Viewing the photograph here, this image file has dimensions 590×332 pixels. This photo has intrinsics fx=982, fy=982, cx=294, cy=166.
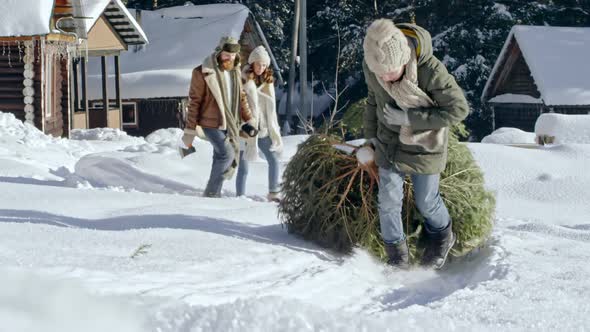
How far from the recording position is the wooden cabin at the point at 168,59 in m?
29.8

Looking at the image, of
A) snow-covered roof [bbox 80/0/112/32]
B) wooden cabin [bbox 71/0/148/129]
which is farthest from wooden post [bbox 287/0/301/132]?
snow-covered roof [bbox 80/0/112/32]

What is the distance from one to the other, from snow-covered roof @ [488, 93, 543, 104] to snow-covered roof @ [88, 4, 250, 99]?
28.1ft

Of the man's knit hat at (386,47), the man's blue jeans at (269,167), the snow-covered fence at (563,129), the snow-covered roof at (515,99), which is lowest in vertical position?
the snow-covered roof at (515,99)

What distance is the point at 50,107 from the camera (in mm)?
20938

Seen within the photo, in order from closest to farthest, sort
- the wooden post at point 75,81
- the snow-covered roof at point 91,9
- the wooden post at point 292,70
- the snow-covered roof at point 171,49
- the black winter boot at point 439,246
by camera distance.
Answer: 1. the black winter boot at point 439,246
2. the snow-covered roof at point 91,9
3. the wooden post at point 75,81
4. the snow-covered roof at point 171,49
5. the wooden post at point 292,70

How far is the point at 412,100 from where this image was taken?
16.6 ft

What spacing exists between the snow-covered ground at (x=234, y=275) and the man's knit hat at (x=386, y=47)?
43.0 inches

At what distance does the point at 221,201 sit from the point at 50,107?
1435cm

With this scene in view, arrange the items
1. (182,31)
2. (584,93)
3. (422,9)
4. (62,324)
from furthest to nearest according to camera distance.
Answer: (422,9), (182,31), (584,93), (62,324)

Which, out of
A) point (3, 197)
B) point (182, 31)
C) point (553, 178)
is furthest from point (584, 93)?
point (3, 197)

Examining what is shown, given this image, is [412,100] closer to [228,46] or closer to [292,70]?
[228,46]

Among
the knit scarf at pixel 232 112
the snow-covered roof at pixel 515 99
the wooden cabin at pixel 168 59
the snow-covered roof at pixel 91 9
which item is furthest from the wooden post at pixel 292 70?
the knit scarf at pixel 232 112

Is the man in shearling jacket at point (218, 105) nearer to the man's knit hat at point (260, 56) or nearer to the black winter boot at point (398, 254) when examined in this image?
the man's knit hat at point (260, 56)

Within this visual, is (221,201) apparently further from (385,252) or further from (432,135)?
(432,135)
